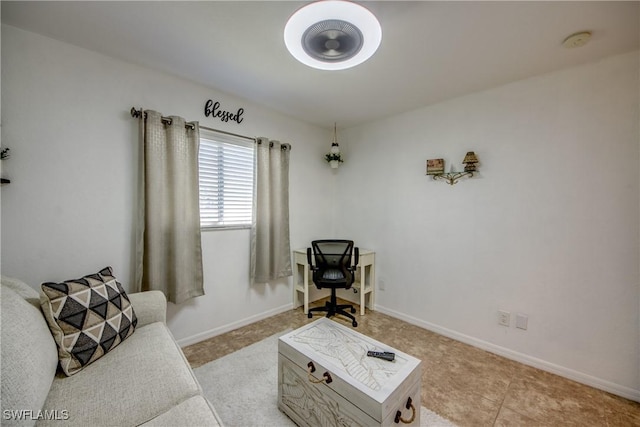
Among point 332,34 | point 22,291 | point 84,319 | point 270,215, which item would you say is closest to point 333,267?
point 270,215

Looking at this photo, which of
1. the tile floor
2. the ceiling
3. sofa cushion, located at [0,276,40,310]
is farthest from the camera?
the tile floor

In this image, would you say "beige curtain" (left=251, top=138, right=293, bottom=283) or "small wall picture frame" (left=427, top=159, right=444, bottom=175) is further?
"beige curtain" (left=251, top=138, right=293, bottom=283)

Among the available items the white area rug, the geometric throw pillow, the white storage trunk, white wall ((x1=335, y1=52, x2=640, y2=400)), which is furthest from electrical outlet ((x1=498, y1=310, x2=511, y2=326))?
the geometric throw pillow

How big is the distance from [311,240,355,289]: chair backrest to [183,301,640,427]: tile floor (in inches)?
24.8

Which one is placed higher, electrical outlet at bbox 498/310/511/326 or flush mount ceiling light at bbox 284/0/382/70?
flush mount ceiling light at bbox 284/0/382/70

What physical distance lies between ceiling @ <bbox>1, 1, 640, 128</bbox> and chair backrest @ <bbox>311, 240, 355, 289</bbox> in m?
1.63

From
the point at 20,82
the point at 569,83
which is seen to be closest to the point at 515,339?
the point at 569,83

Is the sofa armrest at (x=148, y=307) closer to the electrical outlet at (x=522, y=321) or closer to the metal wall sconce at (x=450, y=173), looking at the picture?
the metal wall sconce at (x=450, y=173)

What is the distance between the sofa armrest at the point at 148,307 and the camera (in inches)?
64.4

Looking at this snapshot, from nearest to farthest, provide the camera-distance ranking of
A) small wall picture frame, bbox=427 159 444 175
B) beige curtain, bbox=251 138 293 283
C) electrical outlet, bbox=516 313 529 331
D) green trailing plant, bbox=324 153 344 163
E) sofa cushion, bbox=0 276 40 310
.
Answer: sofa cushion, bbox=0 276 40 310
electrical outlet, bbox=516 313 529 331
small wall picture frame, bbox=427 159 444 175
beige curtain, bbox=251 138 293 283
green trailing plant, bbox=324 153 344 163

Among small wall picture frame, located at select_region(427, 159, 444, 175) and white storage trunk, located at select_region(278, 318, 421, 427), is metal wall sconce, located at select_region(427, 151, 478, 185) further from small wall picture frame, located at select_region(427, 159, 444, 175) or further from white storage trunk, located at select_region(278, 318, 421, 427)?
white storage trunk, located at select_region(278, 318, 421, 427)

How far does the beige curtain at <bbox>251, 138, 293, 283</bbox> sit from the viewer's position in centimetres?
273

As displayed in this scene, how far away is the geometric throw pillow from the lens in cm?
120

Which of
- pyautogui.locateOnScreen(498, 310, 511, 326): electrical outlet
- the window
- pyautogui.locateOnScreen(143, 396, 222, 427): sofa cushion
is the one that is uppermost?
the window
